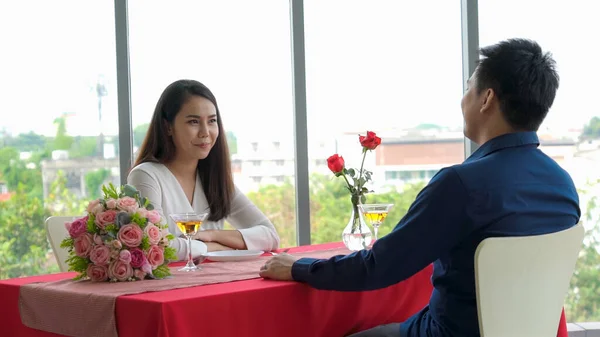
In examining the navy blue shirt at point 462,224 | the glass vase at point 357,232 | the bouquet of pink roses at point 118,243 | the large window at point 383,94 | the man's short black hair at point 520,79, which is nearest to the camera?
the navy blue shirt at point 462,224

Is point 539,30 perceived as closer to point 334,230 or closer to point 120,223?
point 334,230

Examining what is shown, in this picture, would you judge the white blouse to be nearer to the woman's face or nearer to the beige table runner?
the woman's face

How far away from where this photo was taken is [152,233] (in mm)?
2178

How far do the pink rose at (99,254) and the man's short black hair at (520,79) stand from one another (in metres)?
1.04

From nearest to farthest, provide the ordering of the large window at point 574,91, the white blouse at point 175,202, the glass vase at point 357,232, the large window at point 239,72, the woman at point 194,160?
the glass vase at point 357,232 → the white blouse at point 175,202 → the woman at point 194,160 → the large window at point 239,72 → the large window at point 574,91

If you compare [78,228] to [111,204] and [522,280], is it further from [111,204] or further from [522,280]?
[522,280]

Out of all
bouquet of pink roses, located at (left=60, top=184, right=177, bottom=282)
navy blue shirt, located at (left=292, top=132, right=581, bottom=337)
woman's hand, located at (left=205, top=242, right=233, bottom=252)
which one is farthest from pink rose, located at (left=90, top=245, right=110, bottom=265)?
woman's hand, located at (left=205, top=242, right=233, bottom=252)

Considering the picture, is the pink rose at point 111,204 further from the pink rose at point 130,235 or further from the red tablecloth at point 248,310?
the red tablecloth at point 248,310

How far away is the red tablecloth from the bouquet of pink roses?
8.1 inches

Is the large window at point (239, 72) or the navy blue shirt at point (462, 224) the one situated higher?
the large window at point (239, 72)

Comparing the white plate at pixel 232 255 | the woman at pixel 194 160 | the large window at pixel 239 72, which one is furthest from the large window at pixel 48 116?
the white plate at pixel 232 255

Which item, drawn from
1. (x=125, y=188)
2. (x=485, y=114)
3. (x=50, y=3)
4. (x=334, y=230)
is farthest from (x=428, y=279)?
(x=50, y=3)

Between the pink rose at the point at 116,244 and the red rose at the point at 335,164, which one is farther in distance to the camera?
the red rose at the point at 335,164

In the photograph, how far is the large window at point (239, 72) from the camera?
13.4 ft
